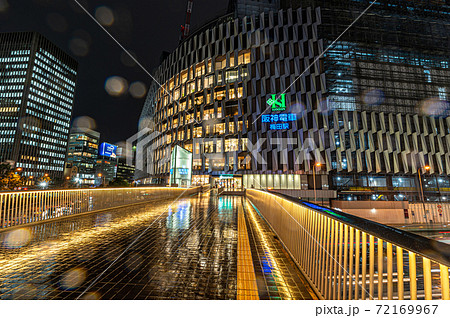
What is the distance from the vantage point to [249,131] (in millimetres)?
43656

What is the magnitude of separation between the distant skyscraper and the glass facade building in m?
89.0

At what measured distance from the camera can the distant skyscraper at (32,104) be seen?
93.8 m

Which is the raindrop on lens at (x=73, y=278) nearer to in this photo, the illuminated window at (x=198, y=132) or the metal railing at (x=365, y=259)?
the metal railing at (x=365, y=259)

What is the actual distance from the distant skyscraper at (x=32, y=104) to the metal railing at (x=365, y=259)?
410ft

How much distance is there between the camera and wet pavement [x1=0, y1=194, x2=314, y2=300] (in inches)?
114

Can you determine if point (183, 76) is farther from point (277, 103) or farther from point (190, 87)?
point (277, 103)

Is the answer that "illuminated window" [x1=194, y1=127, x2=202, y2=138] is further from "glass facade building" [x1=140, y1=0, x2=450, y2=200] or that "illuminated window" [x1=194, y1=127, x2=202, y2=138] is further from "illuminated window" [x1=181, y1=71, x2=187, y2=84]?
"illuminated window" [x1=181, y1=71, x2=187, y2=84]

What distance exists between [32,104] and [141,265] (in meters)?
133

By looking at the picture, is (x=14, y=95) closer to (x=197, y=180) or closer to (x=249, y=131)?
(x=197, y=180)

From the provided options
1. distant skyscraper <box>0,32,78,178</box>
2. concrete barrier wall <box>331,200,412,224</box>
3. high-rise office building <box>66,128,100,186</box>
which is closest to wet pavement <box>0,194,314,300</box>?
concrete barrier wall <box>331,200,412,224</box>

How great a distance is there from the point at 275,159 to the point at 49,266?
131 feet

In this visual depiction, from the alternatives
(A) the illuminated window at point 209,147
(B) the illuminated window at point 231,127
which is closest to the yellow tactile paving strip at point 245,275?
(B) the illuminated window at point 231,127

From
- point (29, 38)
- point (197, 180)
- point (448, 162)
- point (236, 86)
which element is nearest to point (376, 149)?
point (448, 162)

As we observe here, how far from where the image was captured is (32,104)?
9900cm
